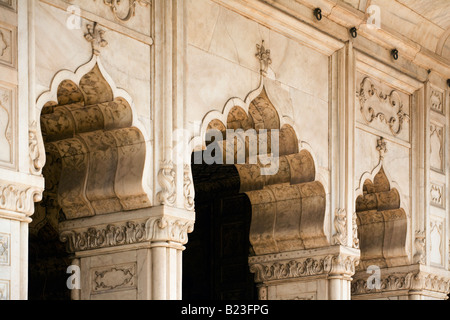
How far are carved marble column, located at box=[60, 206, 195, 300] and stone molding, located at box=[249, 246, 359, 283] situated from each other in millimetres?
2185

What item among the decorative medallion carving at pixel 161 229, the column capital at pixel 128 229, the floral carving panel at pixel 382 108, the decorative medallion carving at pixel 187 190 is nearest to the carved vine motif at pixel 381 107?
the floral carving panel at pixel 382 108

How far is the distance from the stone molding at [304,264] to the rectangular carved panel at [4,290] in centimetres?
413

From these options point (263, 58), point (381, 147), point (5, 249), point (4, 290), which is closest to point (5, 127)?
point (5, 249)

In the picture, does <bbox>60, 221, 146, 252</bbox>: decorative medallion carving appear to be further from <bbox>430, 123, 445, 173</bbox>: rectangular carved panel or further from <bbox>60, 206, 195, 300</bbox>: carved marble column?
<bbox>430, 123, 445, 173</bbox>: rectangular carved panel

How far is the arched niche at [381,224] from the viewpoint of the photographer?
11891 mm

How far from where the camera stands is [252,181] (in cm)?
1073

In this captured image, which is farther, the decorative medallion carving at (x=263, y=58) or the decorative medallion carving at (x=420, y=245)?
the decorative medallion carving at (x=420, y=245)

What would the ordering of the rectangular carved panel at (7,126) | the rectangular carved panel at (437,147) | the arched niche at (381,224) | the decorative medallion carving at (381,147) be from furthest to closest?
the rectangular carved panel at (437,147) → the arched niche at (381,224) → the decorative medallion carving at (381,147) → the rectangular carved panel at (7,126)

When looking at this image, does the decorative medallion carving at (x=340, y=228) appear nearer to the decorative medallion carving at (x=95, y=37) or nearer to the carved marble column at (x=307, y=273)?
the carved marble column at (x=307, y=273)

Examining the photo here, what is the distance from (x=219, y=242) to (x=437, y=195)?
2.82 m

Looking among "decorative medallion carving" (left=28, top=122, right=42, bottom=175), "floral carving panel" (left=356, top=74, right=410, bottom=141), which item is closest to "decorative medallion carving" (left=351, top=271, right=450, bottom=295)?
"floral carving panel" (left=356, top=74, right=410, bottom=141)
